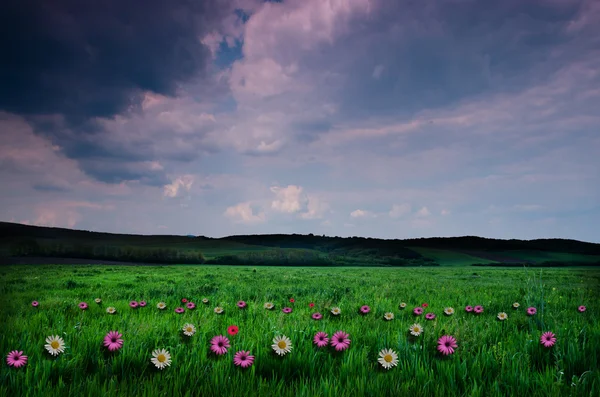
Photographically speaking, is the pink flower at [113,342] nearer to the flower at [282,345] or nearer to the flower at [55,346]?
the flower at [55,346]

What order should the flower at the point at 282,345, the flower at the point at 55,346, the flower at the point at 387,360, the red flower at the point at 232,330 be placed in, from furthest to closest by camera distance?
the red flower at the point at 232,330, the flower at the point at 282,345, the flower at the point at 55,346, the flower at the point at 387,360

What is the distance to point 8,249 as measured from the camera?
3762cm

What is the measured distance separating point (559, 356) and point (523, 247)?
8739 centimetres

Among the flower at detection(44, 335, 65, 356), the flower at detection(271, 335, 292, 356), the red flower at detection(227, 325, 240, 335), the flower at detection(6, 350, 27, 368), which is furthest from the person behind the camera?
the red flower at detection(227, 325, 240, 335)

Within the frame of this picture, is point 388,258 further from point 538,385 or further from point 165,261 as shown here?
point 538,385

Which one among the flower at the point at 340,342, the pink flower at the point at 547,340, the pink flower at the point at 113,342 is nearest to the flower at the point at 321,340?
the flower at the point at 340,342

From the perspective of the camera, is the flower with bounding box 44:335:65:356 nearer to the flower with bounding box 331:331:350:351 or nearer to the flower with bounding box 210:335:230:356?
the flower with bounding box 210:335:230:356

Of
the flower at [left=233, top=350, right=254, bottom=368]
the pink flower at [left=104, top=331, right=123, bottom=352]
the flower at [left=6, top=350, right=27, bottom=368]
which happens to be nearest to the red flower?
the flower at [left=233, top=350, right=254, bottom=368]

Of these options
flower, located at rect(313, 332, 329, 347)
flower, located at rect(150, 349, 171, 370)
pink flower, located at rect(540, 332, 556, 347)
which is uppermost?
pink flower, located at rect(540, 332, 556, 347)

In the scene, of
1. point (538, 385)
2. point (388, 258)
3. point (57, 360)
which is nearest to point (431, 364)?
point (538, 385)

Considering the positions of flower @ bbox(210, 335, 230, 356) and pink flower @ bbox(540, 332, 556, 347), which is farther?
pink flower @ bbox(540, 332, 556, 347)

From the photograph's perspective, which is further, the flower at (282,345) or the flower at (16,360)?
the flower at (282,345)

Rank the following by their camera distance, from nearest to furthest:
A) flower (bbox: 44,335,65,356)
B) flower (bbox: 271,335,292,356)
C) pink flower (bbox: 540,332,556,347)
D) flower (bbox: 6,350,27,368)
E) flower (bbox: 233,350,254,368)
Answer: flower (bbox: 6,350,27,368), flower (bbox: 233,350,254,368), flower (bbox: 44,335,65,356), flower (bbox: 271,335,292,356), pink flower (bbox: 540,332,556,347)

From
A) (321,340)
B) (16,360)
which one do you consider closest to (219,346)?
(321,340)
